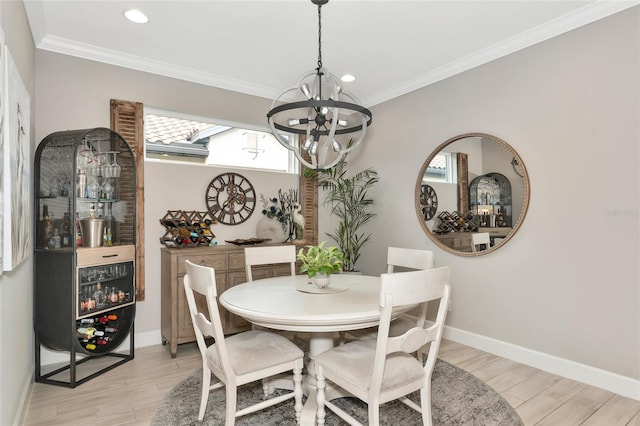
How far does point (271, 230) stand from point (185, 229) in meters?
0.97

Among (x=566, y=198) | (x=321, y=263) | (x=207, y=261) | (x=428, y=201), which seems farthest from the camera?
(x=428, y=201)

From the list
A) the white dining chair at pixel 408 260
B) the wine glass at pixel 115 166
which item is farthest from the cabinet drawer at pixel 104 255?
the white dining chair at pixel 408 260

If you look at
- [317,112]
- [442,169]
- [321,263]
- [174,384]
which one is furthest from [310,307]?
[442,169]

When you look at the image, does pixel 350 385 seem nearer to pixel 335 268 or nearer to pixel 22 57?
pixel 335 268

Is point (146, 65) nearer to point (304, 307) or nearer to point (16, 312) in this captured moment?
point (16, 312)

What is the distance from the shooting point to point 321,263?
7.80 ft

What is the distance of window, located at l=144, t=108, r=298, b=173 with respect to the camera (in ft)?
12.0

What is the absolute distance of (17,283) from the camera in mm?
2197

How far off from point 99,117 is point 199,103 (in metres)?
0.96

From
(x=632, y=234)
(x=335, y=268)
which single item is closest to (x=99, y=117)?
(x=335, y=268)

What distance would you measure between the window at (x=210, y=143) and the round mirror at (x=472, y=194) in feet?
5.64

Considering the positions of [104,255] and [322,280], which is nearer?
[322,280]

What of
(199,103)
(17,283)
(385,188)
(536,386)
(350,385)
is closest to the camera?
(350,385)

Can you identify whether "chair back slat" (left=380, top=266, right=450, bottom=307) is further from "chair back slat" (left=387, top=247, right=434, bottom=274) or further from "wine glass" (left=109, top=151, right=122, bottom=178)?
"wine glass" (left=109, top=151, right=122, bottom=178)
